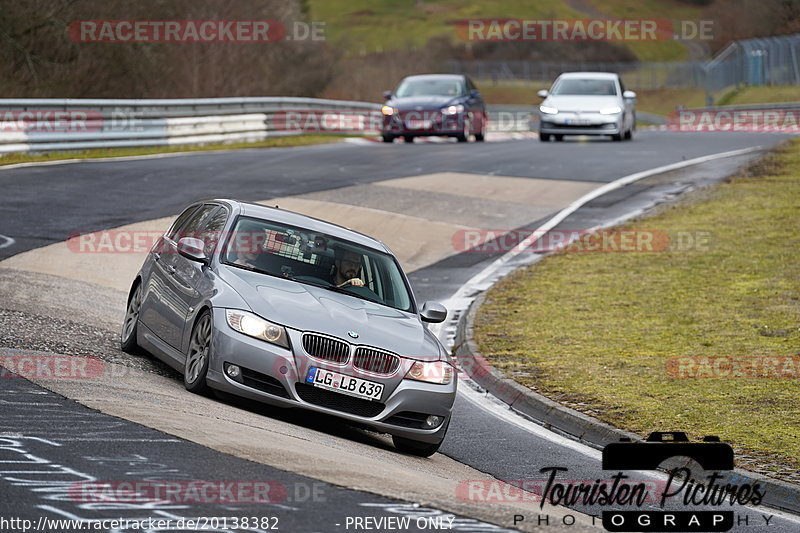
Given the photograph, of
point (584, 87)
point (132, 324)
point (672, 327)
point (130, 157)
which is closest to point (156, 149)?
point (130, 157)

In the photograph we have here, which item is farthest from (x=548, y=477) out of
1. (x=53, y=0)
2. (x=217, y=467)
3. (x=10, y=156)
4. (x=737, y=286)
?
(x=53, y=0)

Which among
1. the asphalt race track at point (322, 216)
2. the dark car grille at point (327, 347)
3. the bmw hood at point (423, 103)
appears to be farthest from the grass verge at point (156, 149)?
the dark car grille at point (327, 347)

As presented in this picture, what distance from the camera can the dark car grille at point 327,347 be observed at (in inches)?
356

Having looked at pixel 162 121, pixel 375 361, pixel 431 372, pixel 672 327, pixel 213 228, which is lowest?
pixel 672 327

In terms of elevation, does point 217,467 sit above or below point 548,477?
above

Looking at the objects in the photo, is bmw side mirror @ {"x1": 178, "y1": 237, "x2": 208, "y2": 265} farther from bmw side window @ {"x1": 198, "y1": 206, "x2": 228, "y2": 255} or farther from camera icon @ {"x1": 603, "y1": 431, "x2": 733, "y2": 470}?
camera icon @ {"x1": 603, "y1": 431, "x2": 733, "y2": 470}

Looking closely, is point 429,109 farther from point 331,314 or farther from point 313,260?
point 331,314

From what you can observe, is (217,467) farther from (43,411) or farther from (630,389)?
(630,389)

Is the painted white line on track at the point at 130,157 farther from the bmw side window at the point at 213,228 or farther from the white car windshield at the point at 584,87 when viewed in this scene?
the bmw side window at the point at 213,228

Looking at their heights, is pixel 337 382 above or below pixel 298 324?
below

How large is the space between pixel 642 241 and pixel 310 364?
12.4 metres

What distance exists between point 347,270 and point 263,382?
167 centimetres

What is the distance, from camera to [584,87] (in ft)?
115

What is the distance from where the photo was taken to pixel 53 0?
34.1 metres
